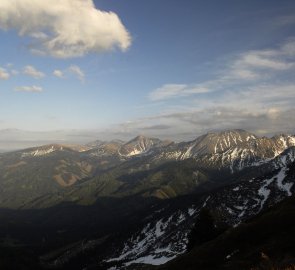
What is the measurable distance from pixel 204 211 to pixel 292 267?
8107cm

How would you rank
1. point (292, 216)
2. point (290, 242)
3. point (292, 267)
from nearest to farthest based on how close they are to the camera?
point (292, 267) < point (290, 242) < point (292, 216)

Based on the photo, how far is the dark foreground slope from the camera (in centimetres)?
4941

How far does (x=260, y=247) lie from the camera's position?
5466 centimetres

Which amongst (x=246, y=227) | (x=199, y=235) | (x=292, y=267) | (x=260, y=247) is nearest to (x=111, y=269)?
(x=199, y=235)

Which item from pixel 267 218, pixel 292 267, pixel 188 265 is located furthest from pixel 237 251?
pixel 292 267

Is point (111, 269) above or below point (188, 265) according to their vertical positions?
below

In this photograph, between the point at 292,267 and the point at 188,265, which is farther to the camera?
the point at 188,265

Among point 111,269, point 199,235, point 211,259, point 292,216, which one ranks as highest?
point 292,216

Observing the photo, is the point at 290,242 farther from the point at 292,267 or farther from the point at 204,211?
the point at 204,211

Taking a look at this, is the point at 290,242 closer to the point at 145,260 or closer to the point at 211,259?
the point at 211,259

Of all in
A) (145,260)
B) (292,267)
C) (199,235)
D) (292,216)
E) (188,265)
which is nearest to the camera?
(292,267)

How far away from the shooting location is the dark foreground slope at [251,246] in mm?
49406

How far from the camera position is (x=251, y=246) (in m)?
58.6

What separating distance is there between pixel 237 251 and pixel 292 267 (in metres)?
39.3
